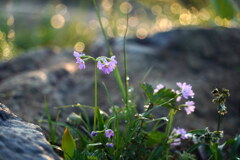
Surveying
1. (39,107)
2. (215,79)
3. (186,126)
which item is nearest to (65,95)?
(39,107)

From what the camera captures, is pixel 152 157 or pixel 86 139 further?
pixel 86 139

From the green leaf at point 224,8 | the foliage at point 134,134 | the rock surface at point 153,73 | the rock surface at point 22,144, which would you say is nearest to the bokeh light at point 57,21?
the rock surface at point 153,73

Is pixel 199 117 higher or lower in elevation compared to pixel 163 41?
lower

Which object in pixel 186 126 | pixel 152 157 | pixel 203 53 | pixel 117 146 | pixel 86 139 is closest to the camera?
pixel 117 146

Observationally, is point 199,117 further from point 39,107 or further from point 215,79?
point 39,107

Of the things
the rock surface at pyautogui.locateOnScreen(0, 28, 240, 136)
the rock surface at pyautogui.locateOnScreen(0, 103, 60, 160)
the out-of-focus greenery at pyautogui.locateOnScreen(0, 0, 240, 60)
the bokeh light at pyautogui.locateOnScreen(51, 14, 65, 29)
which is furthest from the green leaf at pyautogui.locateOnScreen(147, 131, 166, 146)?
the bokeh light at pyautogui.locateOnScreen(51, 14, 65, 29)

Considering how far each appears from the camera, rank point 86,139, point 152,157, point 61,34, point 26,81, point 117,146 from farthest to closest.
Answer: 1. point 61,34
2. point 26,81
3. point 86,139
4. point 152,157
5. point 117,146

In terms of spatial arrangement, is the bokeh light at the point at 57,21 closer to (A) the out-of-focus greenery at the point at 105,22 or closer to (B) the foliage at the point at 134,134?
(A) the out-of-focus greenery at the point at 105,22

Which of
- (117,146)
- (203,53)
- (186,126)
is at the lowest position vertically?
(186,126)
